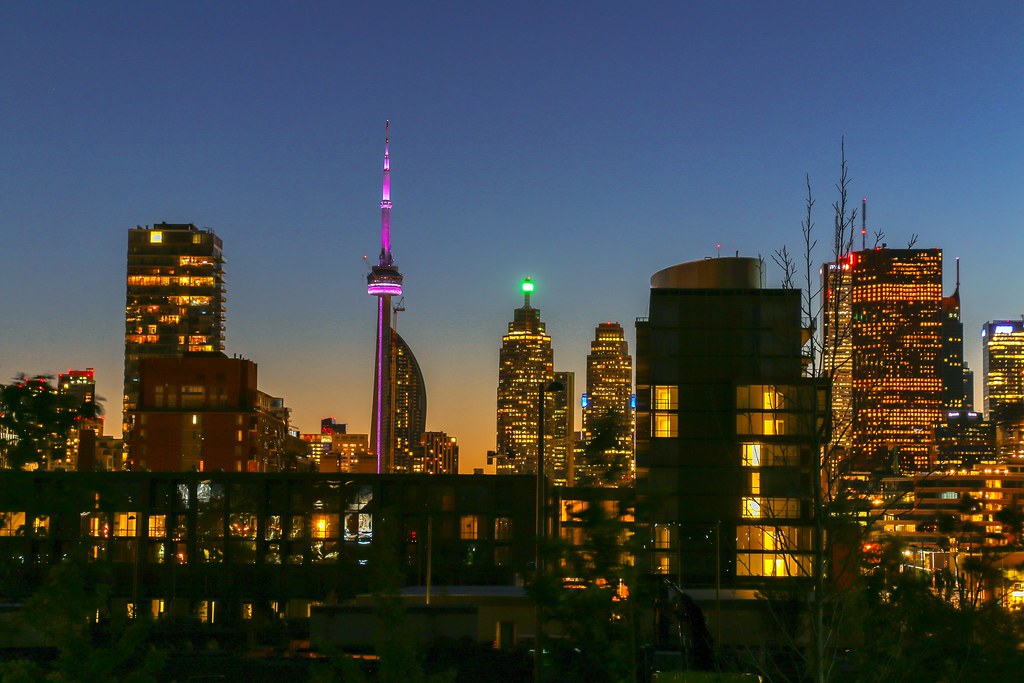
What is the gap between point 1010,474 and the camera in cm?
16825

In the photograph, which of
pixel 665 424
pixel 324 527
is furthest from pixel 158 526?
pixel 665 424

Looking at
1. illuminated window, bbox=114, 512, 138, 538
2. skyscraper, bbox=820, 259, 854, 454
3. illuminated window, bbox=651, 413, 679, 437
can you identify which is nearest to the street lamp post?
skyscraper, bbox=820, 259, 854, 454

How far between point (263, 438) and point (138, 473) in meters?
111

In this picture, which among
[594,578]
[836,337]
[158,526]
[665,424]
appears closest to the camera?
[836,337]

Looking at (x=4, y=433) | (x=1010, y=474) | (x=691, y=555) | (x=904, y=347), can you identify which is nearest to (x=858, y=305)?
(x=904, y=347)

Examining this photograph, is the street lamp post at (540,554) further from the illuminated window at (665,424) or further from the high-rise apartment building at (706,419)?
the illuminated window at (665,424)

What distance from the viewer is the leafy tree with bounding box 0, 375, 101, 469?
14828 mm

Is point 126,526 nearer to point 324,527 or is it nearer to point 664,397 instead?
point 324,527

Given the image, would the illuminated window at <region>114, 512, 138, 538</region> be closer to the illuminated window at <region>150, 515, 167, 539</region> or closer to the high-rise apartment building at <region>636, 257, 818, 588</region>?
the illuminated window at <region>150, 515, 167, 539</region>

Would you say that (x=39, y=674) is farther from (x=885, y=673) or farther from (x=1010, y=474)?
(x=1010, y=474)

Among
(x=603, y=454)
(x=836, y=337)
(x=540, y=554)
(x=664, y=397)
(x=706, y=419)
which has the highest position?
(x=664, y=397)

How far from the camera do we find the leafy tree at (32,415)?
14.8 m

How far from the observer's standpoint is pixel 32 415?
49.3 ft

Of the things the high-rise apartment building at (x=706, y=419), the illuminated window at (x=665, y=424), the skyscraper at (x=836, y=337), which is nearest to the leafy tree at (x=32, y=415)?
the skyscraper at (x=836, y=337)
